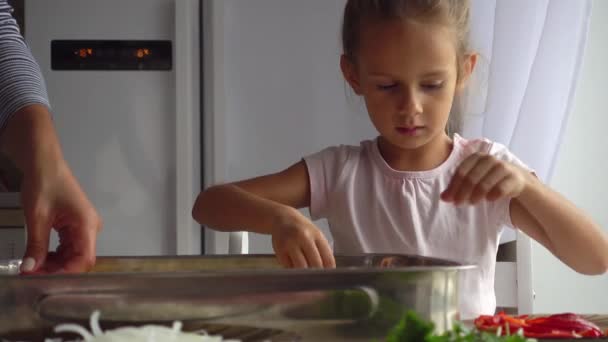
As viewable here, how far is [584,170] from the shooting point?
2.70 meters

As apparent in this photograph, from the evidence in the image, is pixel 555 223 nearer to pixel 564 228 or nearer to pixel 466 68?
pixel 564 228

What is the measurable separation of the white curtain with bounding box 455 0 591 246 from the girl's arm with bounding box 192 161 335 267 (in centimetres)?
87

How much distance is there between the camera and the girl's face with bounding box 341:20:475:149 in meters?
1.15

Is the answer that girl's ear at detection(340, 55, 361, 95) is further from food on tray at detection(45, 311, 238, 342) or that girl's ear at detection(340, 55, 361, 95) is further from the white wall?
the white wall

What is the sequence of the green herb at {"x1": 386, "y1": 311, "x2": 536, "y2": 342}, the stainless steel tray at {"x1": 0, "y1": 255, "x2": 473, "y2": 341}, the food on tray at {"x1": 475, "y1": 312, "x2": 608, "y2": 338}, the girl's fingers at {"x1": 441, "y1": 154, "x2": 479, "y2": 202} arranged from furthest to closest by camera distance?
the girl's fingers at {"x1": 441, "y1": 154, "x2": 479, "y2": 202} < the food on tray at {"x1": 475, "y1": 312, "x2": 608, "y2": 338} < the stainless steel tray at {"x1": 0, "y1": 255, "x2": 473, "y2": 341} < the green herb at {"x1": 386, "y1": 311, "x2": 536, "y2": 342}

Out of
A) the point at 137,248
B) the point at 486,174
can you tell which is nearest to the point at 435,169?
the point at 486,174

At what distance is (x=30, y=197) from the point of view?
29.8 inches

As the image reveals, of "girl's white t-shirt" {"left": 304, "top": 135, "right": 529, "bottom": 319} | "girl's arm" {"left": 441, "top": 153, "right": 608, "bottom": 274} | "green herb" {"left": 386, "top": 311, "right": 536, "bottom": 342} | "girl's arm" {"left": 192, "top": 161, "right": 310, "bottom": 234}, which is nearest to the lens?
"green herb" {"left": 386, "top": 311, "right": 536, "bottom": 342}

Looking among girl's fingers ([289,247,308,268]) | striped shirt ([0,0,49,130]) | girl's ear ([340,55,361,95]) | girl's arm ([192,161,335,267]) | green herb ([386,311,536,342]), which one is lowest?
green herb ([386,311,536,342])

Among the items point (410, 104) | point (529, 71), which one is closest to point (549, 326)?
point (410, 104)

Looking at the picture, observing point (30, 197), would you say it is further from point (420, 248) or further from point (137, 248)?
point (137, 248)

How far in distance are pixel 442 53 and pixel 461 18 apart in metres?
0.17

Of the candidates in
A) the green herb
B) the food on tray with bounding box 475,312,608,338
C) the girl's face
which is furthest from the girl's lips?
the green herb

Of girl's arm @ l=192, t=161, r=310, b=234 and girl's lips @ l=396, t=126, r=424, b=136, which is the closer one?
girl's arm @ l=192, t=161, r=310, b=234
